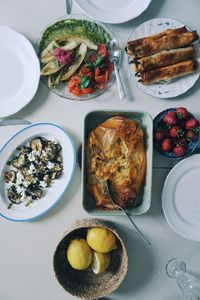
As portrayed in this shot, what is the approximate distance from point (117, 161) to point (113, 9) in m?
0.46

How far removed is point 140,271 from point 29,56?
2.29ft

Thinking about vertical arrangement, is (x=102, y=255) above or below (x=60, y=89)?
below

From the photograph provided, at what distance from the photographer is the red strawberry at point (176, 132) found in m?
1.23

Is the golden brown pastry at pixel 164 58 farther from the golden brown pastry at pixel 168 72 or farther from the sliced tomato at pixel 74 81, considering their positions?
the sliced tomato at pixel 74 81

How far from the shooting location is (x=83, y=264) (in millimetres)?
1214

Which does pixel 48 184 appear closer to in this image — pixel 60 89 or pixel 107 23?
pixel 60 89

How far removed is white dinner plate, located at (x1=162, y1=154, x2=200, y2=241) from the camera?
49.8 inches

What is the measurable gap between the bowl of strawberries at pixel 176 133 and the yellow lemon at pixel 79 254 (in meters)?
0.33

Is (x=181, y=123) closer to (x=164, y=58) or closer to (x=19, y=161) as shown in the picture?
(x=164, y=58)

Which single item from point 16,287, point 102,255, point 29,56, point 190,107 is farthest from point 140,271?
point 29,56

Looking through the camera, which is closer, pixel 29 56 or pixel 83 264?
pixel 83 264

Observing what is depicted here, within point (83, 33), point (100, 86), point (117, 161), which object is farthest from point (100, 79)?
point (117, 161)

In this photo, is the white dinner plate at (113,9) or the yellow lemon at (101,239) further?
the white dinner plate at (113,9)

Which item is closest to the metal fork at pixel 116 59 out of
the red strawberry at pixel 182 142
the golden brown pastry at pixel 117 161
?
the golden brown pastry at pixel 117 161
